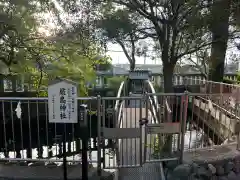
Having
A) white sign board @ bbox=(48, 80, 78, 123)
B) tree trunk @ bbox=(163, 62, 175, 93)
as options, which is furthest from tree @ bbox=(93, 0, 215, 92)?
white sign board @ bbox=(48, 80, 78, 123)

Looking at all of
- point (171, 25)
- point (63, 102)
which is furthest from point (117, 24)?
point (63, 102)

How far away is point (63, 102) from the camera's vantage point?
2408mm

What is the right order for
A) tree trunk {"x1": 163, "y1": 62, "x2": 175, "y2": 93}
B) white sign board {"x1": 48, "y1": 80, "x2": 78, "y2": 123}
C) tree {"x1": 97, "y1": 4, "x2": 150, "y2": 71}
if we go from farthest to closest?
tree trunk {"x1": 163, "y1": 62, "x2": 175, "y2": 93} < tree {"x1": 97, "y1": 4, "x2": 150, "y2": 71} < white sign board {"x1": 48, "y1": 80, "x2": 78, "y2": 123}

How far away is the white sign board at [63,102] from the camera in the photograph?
2.40m

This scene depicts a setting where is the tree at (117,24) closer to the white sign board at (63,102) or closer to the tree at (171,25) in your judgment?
the tree at (171,25)

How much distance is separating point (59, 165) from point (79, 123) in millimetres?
1012

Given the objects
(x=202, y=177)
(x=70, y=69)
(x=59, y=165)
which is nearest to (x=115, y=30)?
(x=70, y=69)

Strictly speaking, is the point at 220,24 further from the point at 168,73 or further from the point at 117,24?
the point at 117,24

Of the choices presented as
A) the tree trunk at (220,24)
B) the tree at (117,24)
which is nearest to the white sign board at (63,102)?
the tree at (117,24)

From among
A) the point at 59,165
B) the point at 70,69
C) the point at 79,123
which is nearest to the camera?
the point at 79,123

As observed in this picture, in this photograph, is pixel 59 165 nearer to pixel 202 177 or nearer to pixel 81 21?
pixel 202 177

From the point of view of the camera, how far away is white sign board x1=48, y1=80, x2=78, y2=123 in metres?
2.40

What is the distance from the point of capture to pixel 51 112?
7.96 feet

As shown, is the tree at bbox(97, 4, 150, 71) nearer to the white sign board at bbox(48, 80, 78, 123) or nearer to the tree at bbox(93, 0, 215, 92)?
the tree at bbox(93, 0, 215, 92)
